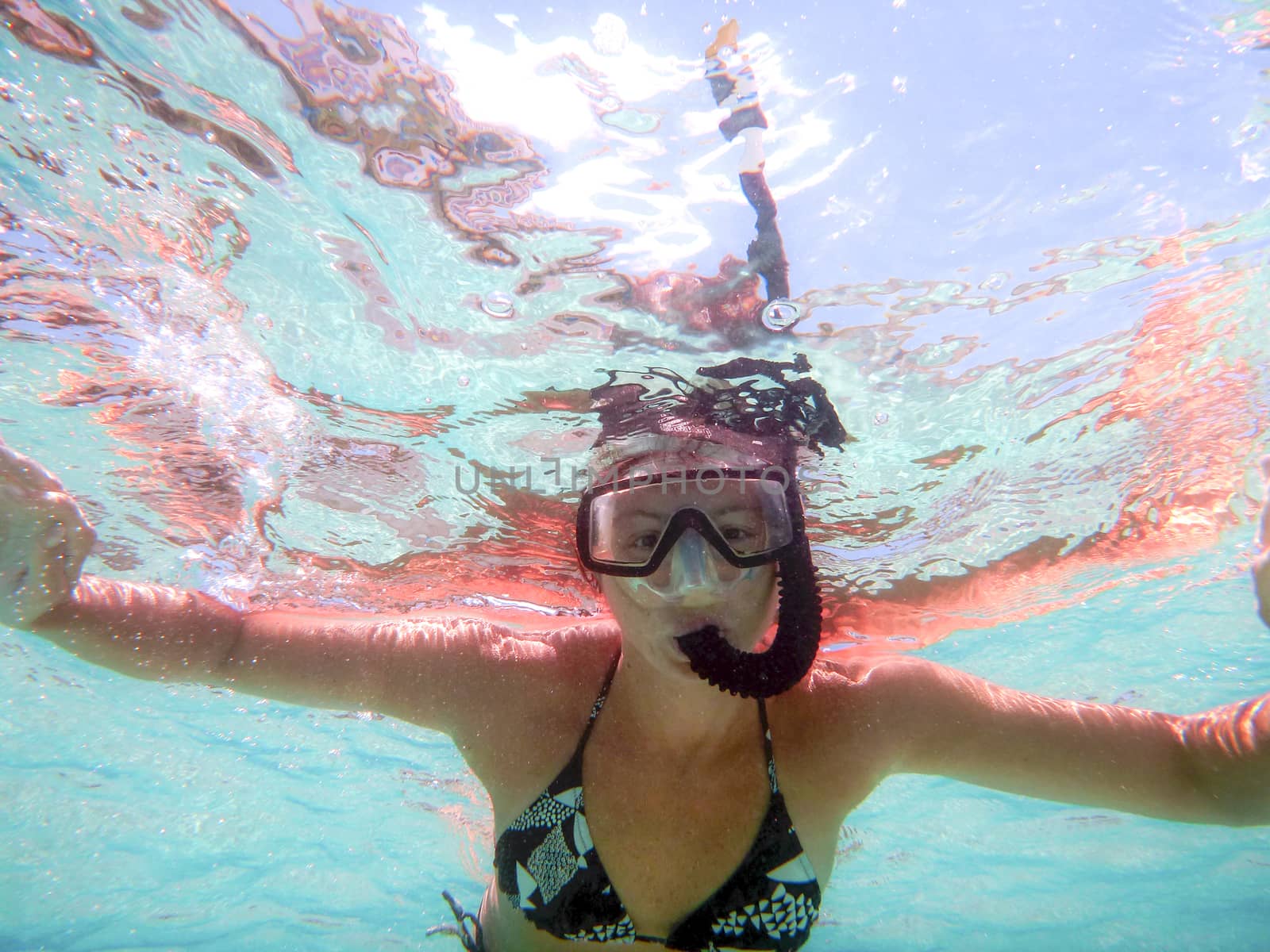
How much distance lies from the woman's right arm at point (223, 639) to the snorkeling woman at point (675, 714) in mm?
14

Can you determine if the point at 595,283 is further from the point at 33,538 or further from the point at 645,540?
the point at 33,538

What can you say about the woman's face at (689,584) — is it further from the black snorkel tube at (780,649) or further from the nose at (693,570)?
the black snorkel tube at (780,649)

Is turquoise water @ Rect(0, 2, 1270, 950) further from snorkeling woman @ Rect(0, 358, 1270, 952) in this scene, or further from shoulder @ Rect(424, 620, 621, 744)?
shoulder @ Rect(424, 620, 621, 744)

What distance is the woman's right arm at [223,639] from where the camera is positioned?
292cm

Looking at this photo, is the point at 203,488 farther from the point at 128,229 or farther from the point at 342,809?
the point at 342,809

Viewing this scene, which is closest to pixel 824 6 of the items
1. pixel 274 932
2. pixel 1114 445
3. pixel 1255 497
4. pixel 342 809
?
pixel 1114 445

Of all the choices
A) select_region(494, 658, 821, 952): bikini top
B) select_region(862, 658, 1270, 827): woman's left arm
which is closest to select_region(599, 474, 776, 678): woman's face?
select_region(494, 658, 821, 952): bikini top

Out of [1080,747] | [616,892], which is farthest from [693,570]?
[1080,747]

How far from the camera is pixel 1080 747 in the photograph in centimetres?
366

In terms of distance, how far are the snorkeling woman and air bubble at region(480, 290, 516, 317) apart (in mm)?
1682

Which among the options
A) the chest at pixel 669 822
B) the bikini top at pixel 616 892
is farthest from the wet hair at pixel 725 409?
the bikini top at pixel 616 892

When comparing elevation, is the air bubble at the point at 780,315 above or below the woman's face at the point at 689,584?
above

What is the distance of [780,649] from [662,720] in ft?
4.61

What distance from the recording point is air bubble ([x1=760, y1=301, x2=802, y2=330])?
15.0 ft
